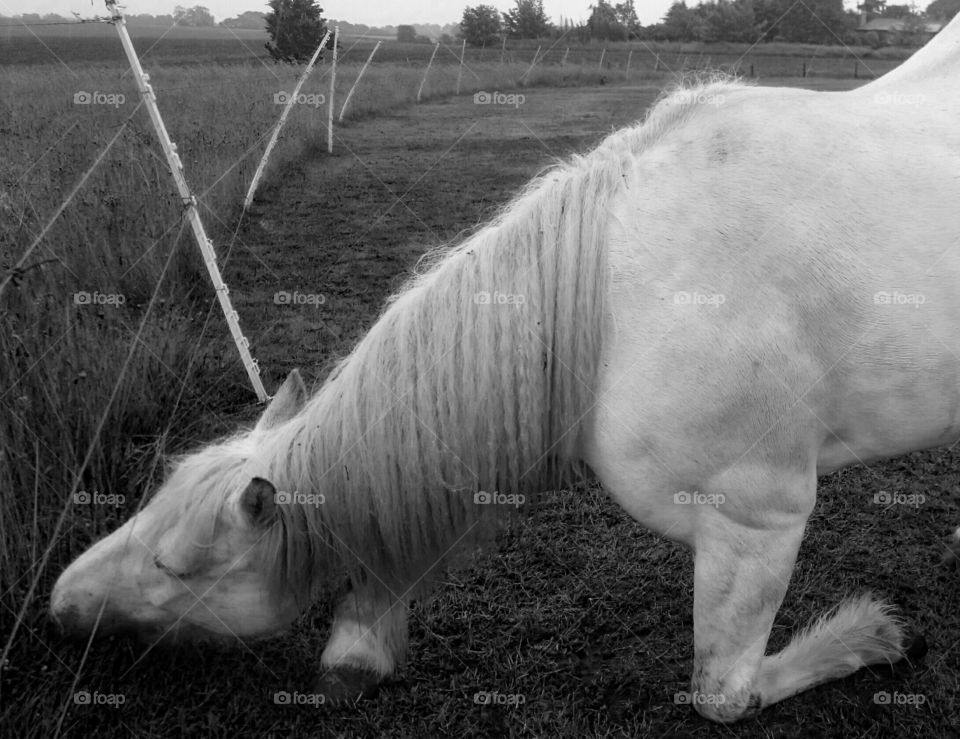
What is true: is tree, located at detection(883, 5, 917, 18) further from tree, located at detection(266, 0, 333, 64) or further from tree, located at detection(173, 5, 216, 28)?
tree, located at detection(173, 5, 216, 28)

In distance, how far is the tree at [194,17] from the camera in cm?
357

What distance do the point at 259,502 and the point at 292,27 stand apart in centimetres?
671

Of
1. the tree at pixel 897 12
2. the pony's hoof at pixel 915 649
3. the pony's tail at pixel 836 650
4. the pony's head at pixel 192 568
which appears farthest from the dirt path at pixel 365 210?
the tree at pixel 897 12

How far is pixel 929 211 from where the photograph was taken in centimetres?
199

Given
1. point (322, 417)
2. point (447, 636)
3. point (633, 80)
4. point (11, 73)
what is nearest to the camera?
point (322, 417)

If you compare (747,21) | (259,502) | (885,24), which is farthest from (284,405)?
(885,24)

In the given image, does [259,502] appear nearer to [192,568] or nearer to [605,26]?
[192,568]

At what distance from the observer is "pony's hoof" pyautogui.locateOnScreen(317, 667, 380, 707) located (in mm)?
2494

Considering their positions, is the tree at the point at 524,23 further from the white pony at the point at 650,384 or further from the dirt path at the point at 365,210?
the white pony at the point at 650,384

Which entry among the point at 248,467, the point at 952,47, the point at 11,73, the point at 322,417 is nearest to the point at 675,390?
the point at 322,417

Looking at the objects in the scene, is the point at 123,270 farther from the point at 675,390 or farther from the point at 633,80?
the point at 633,80

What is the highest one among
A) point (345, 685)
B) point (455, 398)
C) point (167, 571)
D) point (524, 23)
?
point (524, 23)

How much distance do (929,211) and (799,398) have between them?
1.97 feet

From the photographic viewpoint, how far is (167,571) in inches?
85.0
